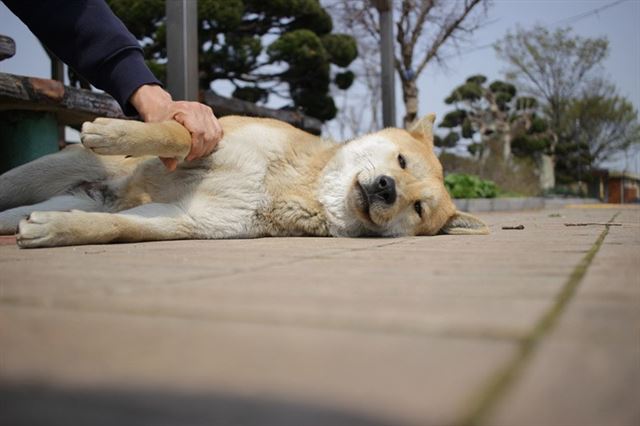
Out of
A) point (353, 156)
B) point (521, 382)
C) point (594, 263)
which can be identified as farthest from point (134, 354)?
point (353, 156)

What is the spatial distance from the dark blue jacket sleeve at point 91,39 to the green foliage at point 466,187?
8267 millimetres

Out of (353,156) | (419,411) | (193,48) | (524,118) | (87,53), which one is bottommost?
(419,411)

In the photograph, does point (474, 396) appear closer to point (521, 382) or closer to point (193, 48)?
point (521, 382)

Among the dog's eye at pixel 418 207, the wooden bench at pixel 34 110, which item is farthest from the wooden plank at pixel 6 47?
the dog's eye at pixel 418 207

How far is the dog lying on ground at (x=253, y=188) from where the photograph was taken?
10.6ft

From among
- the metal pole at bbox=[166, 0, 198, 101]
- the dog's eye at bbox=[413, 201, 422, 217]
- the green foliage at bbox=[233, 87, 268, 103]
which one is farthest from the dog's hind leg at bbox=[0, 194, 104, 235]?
the green foliage at bbox=[233, 87, 268, 103]

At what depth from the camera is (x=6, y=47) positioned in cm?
446

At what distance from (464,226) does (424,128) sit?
0.93 metres

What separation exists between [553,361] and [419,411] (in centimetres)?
24

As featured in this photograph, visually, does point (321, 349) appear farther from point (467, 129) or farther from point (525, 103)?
point (467, 129)

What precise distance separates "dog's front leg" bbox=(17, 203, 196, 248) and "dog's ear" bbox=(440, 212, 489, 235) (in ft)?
5.99

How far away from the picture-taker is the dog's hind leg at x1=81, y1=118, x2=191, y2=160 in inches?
105

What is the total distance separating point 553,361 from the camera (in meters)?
0.71

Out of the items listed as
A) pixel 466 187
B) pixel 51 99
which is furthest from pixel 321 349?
pixel 466 187
